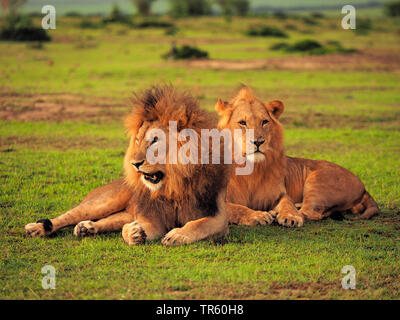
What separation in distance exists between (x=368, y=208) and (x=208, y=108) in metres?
6.62

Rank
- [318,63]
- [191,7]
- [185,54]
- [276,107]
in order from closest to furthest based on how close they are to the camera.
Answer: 1. [276,107]
2. [318,63]
3. [185,54]
4. [191,7]

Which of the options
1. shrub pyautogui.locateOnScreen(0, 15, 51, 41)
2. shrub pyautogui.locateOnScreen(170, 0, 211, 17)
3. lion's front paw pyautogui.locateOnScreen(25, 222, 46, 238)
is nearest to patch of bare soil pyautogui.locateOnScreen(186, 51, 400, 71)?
shrub pyautogui.locateOnScreen(0, 15, 51, 41)

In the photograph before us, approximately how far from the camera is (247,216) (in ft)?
18.0

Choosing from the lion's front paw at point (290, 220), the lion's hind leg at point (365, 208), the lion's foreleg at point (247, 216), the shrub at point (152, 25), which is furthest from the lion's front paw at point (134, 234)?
the shrub at point (152, 25)

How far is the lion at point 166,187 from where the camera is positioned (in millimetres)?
4590

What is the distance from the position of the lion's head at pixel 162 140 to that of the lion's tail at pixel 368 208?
1886 mm

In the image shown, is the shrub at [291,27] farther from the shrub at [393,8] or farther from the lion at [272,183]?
the lion at [272,183]

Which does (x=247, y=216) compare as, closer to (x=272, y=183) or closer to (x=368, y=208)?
(x=272, y=183)

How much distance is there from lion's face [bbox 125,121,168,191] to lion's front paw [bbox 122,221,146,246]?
34cm

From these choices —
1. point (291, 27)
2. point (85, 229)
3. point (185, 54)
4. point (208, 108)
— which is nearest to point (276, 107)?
point (85, 229)

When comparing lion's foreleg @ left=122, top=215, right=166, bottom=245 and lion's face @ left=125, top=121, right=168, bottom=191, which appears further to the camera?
lion's foreleg @ left=122, top=215, right=166, bottom=245

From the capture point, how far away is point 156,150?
4.52 metres

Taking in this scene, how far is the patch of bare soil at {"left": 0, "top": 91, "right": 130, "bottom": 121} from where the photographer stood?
1154cm

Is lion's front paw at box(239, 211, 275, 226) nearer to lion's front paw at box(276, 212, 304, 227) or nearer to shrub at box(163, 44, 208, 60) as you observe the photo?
lion's front paw at box(276, 212, 304, 227)
